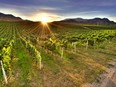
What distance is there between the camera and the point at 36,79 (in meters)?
14.4

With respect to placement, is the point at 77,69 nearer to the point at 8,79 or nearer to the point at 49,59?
the point at 49,59

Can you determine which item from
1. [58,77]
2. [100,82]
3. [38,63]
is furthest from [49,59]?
[100,82]

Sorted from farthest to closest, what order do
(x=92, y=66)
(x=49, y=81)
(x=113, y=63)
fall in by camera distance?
(x=113, y=63) < (x=92, y=66) < (x=49, y=81)


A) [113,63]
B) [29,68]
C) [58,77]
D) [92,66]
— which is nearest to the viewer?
[58,77]

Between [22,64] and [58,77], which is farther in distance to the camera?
[22,64]

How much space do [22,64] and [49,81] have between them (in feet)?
17.7

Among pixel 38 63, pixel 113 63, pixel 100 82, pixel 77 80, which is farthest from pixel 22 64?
pixel 113 63

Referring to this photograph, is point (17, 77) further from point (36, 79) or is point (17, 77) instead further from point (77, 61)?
point (77, 61)

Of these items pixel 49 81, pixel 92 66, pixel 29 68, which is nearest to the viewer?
pixel 49 81

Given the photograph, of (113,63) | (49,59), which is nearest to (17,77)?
(49,59)

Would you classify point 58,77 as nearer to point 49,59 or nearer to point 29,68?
point 29,68

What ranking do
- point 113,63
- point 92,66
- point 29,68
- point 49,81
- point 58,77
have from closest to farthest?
point 49,81 → point 58,77 → point 29,68 → point 92,66 → point 113,63

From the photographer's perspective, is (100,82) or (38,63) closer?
(100,82)

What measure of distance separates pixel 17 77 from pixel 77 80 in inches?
180
